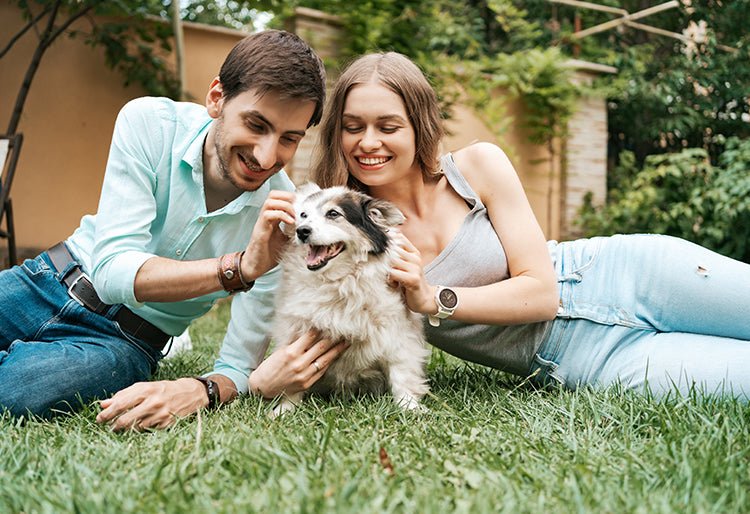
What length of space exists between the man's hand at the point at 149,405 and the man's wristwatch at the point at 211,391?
0.25 ft

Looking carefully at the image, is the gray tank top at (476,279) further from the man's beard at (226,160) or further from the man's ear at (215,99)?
the man's ear at (215,99)

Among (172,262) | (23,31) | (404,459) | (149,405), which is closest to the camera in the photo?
(404,459)

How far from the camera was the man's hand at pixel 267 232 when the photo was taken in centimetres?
218

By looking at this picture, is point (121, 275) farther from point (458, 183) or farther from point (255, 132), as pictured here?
point (458, 183)

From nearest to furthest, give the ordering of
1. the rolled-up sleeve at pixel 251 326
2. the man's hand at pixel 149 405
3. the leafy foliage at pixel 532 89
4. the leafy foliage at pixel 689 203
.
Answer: the man's hand at pixel 149 405 → the rolled-up sleeve at pixel 251 326 → the leafy foliage at pixel 689 203 → the leafy foliage at pixel 532 89

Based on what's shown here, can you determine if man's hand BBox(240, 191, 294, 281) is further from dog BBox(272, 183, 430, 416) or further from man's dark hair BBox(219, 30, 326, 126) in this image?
man's dark hair BBox(219, 30, 326, 126)

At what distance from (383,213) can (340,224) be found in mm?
196

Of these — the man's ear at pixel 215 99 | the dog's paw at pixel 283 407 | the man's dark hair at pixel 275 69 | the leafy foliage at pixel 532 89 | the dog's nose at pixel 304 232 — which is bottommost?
the dog's paw at pixel 283 407

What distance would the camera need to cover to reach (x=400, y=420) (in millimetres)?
2217

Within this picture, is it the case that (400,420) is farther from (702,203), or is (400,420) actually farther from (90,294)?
(702,203)

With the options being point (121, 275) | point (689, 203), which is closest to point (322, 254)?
point (121, 275)

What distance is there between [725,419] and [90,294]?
2.26m

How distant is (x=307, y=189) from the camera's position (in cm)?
250

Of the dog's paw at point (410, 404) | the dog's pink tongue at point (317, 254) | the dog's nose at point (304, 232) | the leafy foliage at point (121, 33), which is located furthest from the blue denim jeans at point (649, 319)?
the leafy foliage at point (121, 33)
